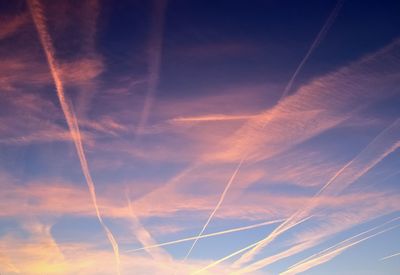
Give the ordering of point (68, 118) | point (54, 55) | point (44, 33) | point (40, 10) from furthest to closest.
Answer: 1. point (68, 118)
2. point (54, 55)
3. point (44, 33)
4. point (40, 10)

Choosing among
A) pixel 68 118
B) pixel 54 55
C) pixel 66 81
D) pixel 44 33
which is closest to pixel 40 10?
pixel 44 33

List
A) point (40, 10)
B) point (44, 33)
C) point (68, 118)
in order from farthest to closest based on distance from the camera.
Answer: point (68, 118)
point (44, 33)
point (40, 10)

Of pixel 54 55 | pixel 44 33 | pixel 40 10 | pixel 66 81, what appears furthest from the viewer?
pixel 66 81

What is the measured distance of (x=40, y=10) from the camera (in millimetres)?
12508

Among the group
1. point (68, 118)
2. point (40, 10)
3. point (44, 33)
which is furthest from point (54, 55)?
point (68, 118)

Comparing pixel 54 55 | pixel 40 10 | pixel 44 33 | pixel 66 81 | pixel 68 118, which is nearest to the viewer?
pixel 40 10

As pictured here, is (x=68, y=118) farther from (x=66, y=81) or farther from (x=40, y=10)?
(x=40, y=10)

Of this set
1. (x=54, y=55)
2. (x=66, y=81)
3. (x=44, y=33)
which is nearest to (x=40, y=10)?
(x=44, y=33)

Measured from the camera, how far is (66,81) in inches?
628

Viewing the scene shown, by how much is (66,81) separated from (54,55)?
1.71m

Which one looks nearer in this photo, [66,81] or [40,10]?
[40,10]

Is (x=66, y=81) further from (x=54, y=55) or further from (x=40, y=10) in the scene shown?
(x=40, y=10)

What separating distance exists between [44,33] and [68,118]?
5.71 metres

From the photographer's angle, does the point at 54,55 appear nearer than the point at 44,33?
No
